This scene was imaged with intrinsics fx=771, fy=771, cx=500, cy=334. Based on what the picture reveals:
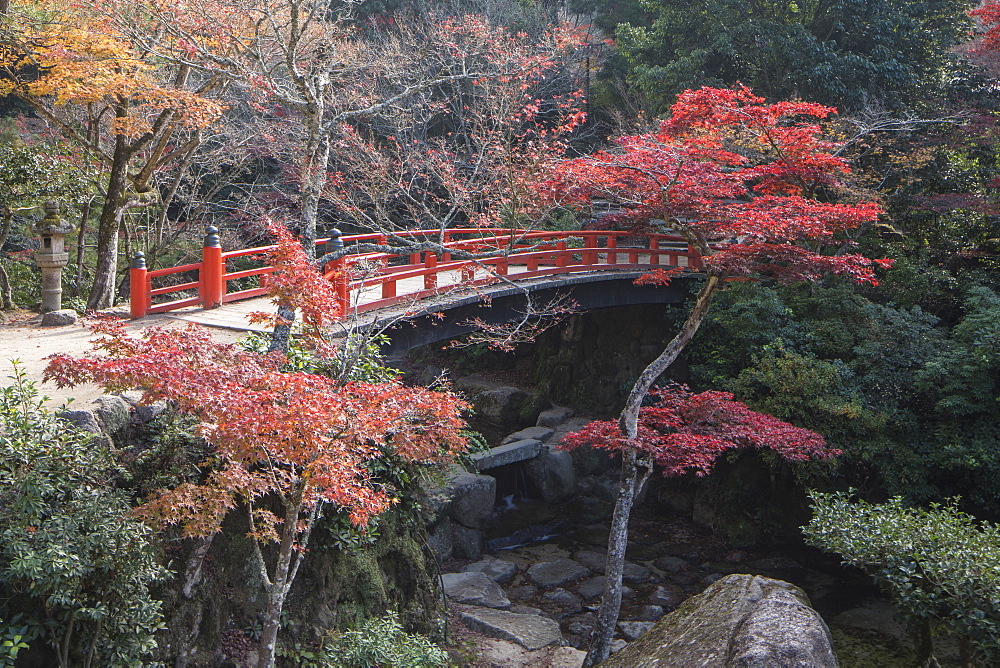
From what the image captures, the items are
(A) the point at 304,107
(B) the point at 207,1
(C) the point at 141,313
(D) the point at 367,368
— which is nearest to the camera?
(D) the point at 367,368

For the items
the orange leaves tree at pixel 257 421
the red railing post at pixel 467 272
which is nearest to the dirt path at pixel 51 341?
the orange leaves tree at pixel 257 421

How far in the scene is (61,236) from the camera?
39.8ft

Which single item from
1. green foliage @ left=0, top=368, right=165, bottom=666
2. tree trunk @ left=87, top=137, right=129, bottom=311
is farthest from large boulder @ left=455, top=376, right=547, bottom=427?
green foliage @ left=0, top=368, right=165, bottom=666

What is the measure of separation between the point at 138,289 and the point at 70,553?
635cm

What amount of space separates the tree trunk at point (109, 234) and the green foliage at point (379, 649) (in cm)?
883

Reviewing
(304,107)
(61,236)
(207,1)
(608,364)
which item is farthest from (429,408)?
(608,364)

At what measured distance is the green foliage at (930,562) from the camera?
713 centimetres

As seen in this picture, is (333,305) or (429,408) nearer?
(429,408)

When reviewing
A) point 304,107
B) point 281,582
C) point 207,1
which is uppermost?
point 207,1

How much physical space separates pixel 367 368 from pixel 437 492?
3.92 meters

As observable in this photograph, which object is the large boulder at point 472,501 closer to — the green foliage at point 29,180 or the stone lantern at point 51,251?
the stone lantern at point 51,251

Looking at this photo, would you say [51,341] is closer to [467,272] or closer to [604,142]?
[467,272]

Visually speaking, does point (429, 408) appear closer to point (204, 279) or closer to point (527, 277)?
point (204, 279)

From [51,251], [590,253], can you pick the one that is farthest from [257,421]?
[590,253]
